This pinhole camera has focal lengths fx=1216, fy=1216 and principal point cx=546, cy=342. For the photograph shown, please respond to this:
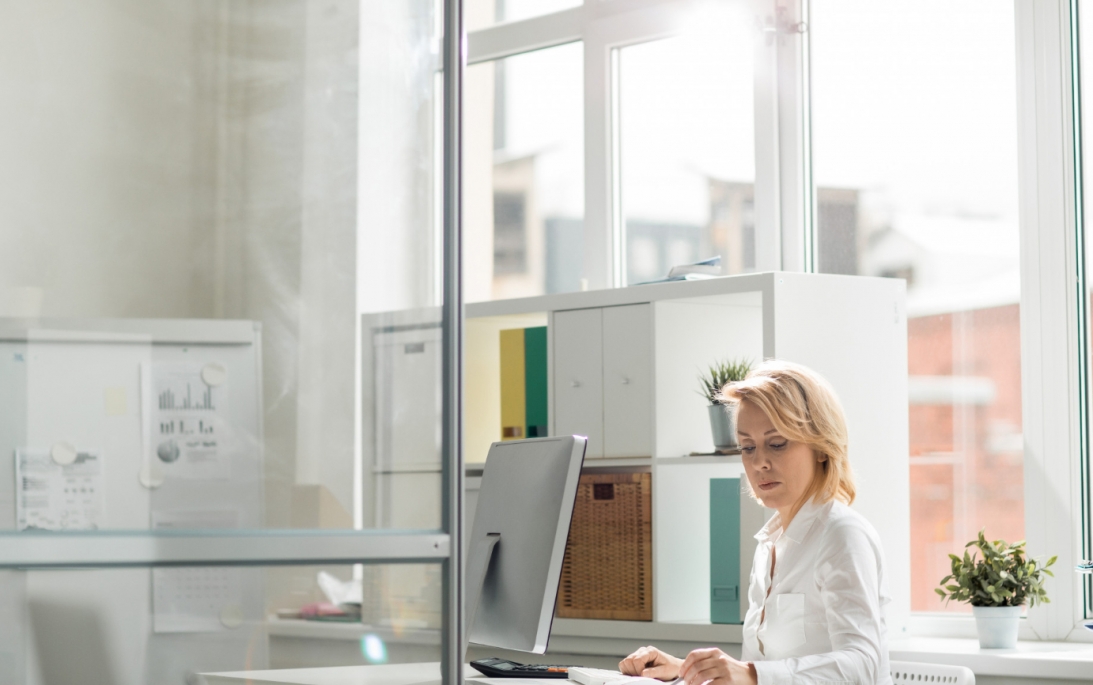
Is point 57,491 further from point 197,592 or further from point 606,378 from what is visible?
point 606,378

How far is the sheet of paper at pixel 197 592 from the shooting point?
4.54ft

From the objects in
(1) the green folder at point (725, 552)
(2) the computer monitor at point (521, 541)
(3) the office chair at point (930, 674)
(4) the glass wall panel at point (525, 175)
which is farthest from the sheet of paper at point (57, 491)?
(4) the glass wall panel at point (525, 175)

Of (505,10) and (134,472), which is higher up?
(505,10)

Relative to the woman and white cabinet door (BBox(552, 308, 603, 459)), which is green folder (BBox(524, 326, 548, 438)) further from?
the woman

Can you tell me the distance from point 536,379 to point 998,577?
132cm

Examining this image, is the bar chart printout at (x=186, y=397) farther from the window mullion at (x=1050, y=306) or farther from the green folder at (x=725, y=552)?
the window mullion at (x=1050, y=306)

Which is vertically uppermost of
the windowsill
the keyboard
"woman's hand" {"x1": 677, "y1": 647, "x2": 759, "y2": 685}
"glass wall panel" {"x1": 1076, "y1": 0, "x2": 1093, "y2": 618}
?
"glass wall panel" {"x1": 1076, "y1": 0, "x2": 1093, "y2": 618}

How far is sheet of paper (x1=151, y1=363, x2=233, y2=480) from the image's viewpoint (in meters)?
1.44

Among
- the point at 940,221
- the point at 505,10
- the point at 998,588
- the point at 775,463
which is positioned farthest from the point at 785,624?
the point at 505,10

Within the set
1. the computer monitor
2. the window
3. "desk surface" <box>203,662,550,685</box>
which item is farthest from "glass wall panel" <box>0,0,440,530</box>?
the window

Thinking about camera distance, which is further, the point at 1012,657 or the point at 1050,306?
the point at 1050,306

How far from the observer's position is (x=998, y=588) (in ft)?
9.34

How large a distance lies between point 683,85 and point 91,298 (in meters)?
2.60

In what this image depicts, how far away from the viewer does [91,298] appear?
145 cm
